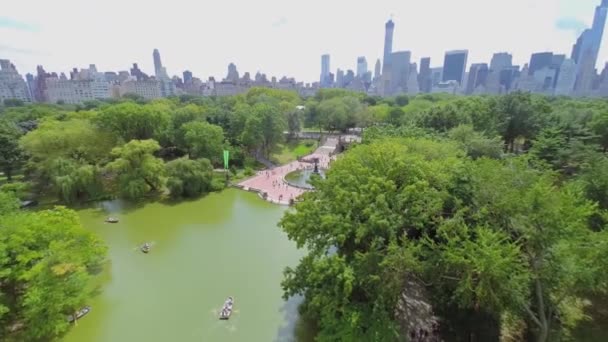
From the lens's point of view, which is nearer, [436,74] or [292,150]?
[292,150]

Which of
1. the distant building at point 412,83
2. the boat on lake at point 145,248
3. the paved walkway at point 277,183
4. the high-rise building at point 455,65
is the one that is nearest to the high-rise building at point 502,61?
the high-rise building at point 455,65

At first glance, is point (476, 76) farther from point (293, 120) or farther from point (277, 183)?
point (277, 183)

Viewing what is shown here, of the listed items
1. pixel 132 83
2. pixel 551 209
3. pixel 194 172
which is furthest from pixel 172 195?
pixel 132 83

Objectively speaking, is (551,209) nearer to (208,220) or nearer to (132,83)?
(208,220)

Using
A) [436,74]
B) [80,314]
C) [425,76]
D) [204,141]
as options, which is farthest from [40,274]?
[436,74]

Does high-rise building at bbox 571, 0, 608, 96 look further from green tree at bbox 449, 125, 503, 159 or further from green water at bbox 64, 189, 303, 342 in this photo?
green water at bbox 64, 189, 303, 342
